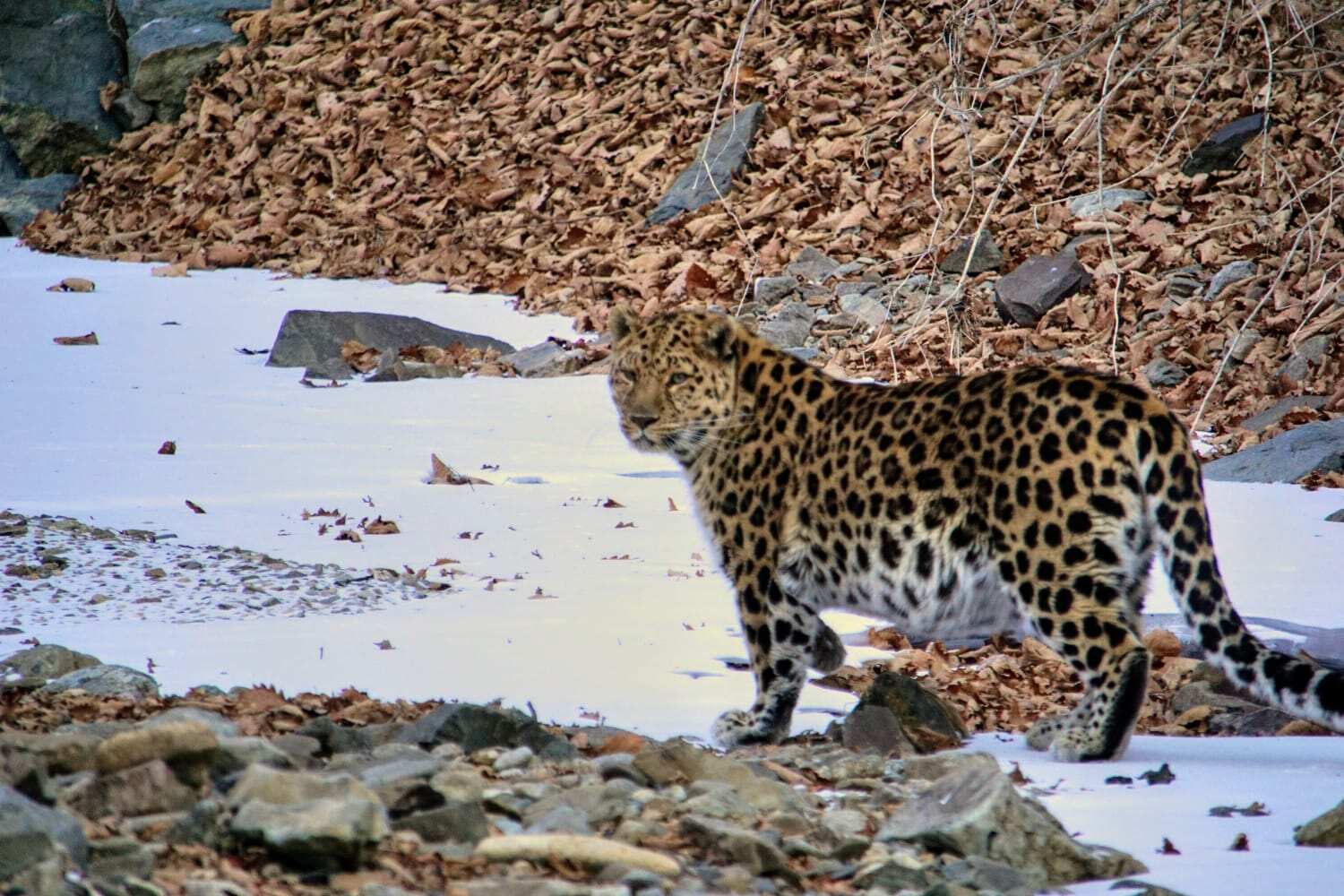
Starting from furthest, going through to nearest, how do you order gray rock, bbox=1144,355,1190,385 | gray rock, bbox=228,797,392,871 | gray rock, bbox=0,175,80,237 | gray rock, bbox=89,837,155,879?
gray rock, bbox=0,175,80,237 < gray rock, bbox=1144,355,1190,385 < gray rock, bbox=228,797,392,871 < gray rock, bbox=89,837,155,879

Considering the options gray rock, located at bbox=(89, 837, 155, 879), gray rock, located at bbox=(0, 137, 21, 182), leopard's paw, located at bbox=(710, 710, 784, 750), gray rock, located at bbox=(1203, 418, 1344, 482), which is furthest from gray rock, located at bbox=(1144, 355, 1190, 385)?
gray rock, located at bbox=(0, 137, 21, 182)

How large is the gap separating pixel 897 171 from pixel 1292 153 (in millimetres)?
3584

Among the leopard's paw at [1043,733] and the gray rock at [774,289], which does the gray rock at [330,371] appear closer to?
the gray rock at [774,289]

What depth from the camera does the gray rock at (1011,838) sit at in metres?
4.51

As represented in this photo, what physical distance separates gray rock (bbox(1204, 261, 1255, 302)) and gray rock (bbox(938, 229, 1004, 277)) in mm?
1807

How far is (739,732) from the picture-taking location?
6.57 meters

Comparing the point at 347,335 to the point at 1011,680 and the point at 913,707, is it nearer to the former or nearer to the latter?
the point at 1011,680

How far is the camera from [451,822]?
4203 millimetres

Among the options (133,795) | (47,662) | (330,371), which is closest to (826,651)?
(47,662)

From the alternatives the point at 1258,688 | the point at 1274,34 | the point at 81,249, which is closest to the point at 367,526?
the point at 1258,688

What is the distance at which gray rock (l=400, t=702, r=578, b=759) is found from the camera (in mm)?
5578

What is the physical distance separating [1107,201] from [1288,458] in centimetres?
485

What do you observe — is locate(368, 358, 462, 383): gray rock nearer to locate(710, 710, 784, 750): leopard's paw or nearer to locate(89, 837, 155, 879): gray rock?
locate(710, 710, 784, 750): leopard's paw

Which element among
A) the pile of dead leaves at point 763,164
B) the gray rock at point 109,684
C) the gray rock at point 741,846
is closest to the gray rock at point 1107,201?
the pile of dead leaves at point 763,164
